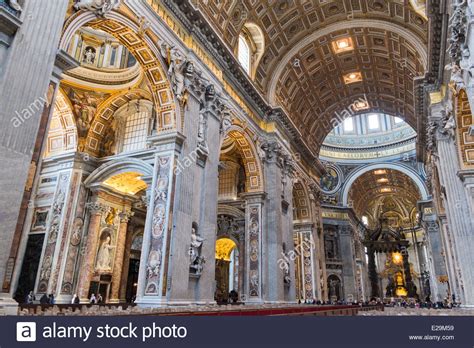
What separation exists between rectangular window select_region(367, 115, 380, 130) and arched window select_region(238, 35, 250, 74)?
23.0 m

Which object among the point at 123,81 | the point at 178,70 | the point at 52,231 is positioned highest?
the point at 123,81

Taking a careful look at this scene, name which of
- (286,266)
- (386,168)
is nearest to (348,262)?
(386,168)

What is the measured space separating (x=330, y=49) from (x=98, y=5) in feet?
40.7

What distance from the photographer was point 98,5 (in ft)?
22.8

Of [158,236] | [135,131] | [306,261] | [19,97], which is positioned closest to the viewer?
[19,97]

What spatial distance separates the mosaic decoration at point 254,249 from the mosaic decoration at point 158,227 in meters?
5.59

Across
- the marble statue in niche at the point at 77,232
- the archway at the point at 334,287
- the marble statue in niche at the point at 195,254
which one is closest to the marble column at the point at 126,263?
the marble statue in niche at the point at 77,232

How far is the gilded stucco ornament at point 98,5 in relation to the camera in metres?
6.58

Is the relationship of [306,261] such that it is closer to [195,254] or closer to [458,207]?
[458,207]

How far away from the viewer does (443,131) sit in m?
10.8

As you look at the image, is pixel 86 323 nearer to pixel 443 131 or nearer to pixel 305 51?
pixel 443 131

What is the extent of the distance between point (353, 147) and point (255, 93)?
870 inches

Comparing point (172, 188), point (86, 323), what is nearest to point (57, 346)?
point (86, 323)

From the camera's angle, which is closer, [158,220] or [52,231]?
[158,220]
